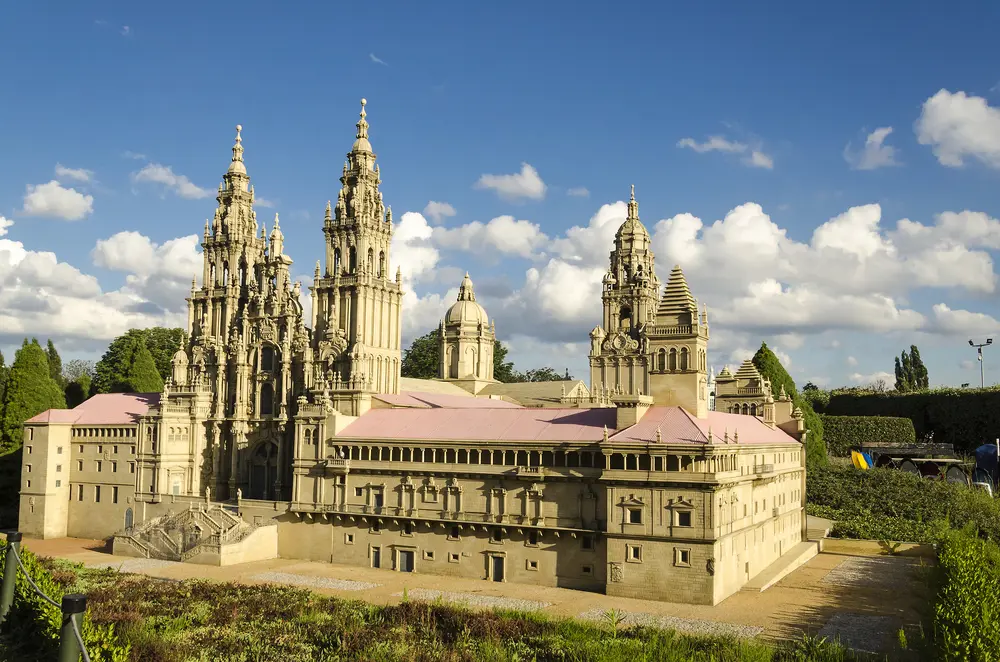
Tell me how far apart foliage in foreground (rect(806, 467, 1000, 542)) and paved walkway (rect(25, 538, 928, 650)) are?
12.9 feet

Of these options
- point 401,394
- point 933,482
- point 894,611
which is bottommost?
point 894,611

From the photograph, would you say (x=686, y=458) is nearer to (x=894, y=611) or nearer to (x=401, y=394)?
(x=894, y=611)

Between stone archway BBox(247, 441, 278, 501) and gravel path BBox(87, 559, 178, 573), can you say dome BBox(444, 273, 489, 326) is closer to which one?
stone archway BBox(247, 441, 278, 501)

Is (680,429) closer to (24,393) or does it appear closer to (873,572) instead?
(873,572)

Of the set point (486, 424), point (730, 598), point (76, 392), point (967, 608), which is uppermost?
point (76, 392)

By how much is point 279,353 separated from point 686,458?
4245cm

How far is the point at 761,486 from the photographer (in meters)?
59.7

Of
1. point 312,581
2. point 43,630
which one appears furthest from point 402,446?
point 43,630

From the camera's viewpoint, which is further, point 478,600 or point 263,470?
point 263,470

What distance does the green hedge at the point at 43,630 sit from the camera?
101ft

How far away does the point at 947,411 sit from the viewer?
3885 inches

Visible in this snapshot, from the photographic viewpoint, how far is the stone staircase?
64.4 metres

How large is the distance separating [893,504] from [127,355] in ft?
273

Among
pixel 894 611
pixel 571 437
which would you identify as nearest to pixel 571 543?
pixel 571 437
